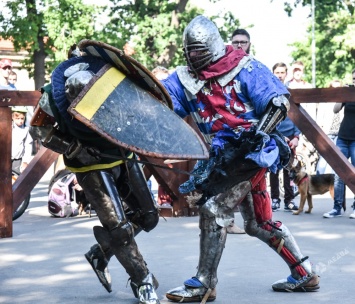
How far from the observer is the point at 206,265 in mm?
6043

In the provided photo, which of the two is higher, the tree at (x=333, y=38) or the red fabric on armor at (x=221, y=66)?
the red fabric on armor at (x=221, y=66)

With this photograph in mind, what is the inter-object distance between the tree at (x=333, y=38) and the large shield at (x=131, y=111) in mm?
37170

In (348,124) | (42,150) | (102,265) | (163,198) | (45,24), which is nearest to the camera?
(102,265)

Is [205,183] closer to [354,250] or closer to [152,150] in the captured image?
[152,150]

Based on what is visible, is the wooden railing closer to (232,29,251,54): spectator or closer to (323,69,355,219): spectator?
(232,29,251,54): spectator

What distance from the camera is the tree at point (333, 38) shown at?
42750 mm

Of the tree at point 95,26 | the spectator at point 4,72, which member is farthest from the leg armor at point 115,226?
the tree at point 95,26

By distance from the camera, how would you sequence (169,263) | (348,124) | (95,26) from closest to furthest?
1. (169,263)
2. (348,124)
3. (95,26)

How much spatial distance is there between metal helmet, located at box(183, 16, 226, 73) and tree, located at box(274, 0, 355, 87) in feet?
120

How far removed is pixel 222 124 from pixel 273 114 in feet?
1.16

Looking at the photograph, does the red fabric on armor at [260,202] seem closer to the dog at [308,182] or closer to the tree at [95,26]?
the dog at [308,182]

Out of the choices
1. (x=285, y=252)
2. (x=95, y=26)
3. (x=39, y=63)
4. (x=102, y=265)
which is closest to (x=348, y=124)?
(x=285, y=252)

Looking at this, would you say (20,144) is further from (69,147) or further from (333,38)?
(333,38)

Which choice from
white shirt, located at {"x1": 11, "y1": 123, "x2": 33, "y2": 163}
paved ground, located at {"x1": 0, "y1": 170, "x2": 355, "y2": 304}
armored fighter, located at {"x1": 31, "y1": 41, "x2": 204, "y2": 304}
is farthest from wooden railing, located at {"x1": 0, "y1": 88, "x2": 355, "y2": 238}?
armored fighter, located at {"x1": 31, "y1": 41, "x2": 204, "y2": 304}
